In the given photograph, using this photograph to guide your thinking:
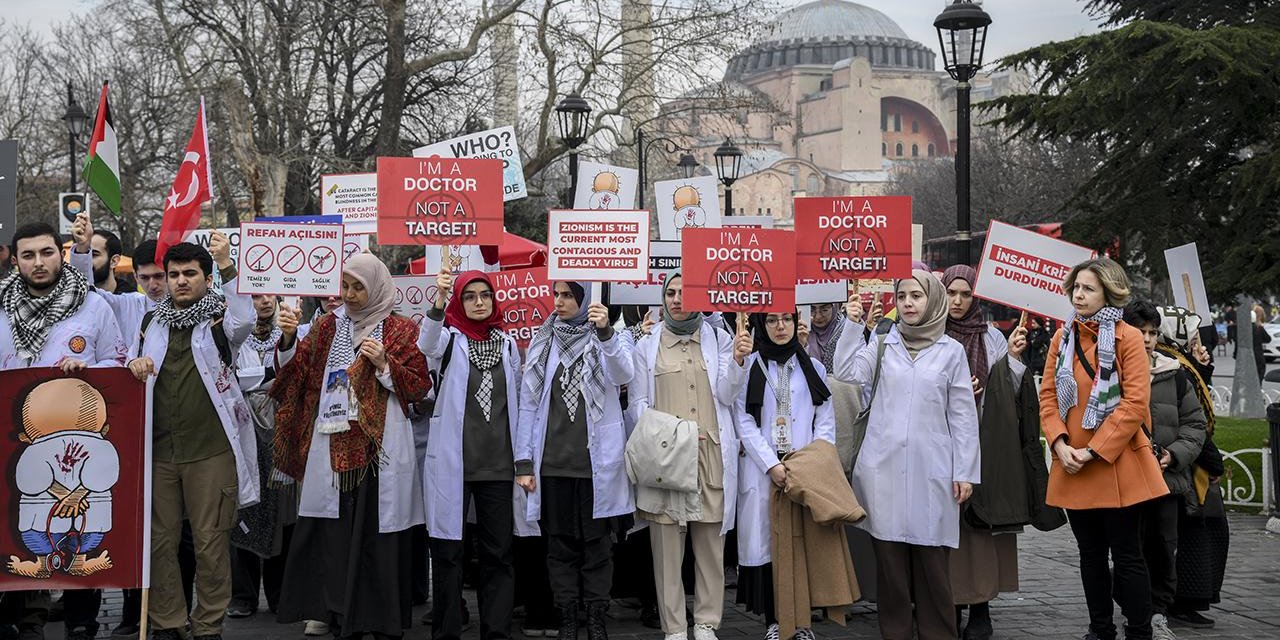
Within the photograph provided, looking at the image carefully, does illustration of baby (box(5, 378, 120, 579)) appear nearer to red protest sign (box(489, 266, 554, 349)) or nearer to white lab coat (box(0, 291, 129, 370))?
white lab coat (box(0, 291, 129, 370))

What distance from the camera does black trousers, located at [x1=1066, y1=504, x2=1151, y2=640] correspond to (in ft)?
22.5

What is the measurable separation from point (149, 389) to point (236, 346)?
55cm

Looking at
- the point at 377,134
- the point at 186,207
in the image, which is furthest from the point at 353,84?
the point at 186,207

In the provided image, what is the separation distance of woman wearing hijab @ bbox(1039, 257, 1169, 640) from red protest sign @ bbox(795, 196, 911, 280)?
110 cm

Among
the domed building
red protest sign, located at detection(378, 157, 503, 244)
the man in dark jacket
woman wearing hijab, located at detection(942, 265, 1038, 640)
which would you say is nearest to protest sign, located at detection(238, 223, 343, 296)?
red protest sign, located at detection(378, 157, 503, 244)

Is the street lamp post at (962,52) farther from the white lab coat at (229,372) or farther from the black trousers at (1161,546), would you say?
the white lab coat at (229,372)

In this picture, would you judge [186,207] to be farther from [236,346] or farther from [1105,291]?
[1105,291]

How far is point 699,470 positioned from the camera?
731 cm

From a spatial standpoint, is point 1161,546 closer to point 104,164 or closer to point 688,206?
point 688,206

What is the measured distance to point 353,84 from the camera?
2853 centimetres

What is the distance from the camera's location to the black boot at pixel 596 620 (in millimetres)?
7332

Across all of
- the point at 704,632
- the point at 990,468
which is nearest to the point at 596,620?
the point at 704,632

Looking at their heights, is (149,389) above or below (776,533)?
above

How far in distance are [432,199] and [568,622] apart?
2.60 meters
